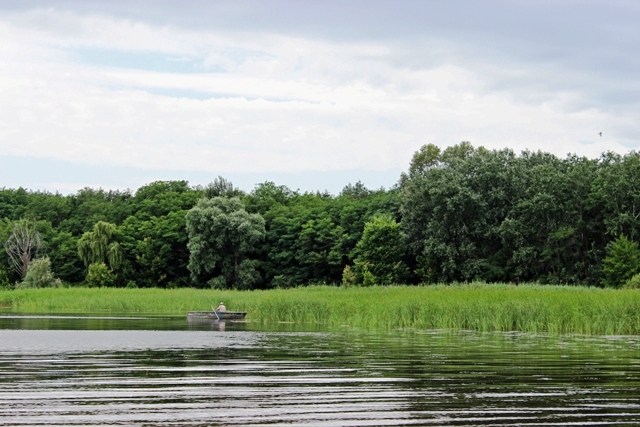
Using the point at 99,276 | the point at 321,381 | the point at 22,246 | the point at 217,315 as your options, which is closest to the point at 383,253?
the point at 99,276

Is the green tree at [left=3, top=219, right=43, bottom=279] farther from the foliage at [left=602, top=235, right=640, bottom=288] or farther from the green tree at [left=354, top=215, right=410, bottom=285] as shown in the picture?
the foliage at [left=602, top=235, right=640, bottom=288]

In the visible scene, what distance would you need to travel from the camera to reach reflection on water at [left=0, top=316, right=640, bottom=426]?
37.4ft

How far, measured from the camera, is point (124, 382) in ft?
48.0

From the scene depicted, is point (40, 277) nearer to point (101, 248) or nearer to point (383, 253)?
point (101, 248)

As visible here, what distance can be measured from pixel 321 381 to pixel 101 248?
2879 inches

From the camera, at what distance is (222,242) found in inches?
3221

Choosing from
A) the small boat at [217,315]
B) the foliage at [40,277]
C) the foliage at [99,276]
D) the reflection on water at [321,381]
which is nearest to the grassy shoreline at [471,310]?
the small boat at [217,315]

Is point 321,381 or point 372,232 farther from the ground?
point 372,232

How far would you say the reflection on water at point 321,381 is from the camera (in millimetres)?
11391

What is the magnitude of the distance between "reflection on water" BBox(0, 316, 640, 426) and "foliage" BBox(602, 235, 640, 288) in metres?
38.1

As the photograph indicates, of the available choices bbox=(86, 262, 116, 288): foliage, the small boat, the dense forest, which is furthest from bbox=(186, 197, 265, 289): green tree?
the small boat

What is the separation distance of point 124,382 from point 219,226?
6733 cm

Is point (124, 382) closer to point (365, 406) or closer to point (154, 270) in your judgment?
point (365, 406)

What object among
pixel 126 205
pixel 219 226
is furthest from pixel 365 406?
pixel 126 205
